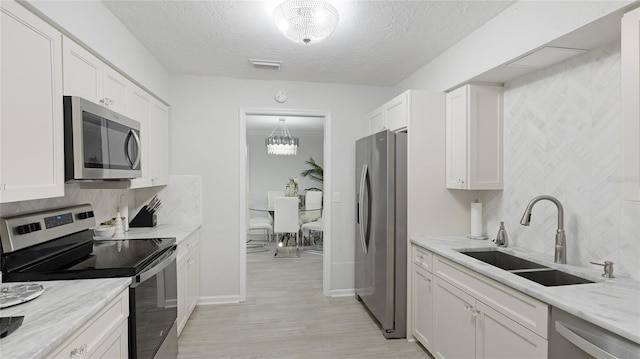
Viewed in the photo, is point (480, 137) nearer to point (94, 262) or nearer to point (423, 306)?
point (423, 306)

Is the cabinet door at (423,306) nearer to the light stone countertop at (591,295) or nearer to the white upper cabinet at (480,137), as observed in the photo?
the light stone countertop at (591,295)

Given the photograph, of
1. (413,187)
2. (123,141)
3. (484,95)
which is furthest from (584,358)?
(123,141)

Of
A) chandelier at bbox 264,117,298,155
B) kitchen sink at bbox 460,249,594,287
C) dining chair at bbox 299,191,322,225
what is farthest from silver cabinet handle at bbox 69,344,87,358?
dining chair at bbox 299,191,322,225

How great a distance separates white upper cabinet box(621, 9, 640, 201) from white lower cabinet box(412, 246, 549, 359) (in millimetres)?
634

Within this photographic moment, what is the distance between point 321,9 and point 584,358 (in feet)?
6.83

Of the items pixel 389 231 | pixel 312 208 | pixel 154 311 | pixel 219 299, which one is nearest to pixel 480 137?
pixel 389 231

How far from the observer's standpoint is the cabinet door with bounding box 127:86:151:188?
2.43 m

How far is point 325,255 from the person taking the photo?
3.67 meters

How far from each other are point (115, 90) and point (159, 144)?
0.92 metres

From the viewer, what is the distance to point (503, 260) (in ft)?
7.24

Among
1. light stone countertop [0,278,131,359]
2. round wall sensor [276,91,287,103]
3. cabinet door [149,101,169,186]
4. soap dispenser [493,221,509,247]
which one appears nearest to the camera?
light stone countertop [0,278,131,359]

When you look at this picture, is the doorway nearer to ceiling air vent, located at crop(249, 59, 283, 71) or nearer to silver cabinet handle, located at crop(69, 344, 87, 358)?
ceiling air vent, located at crop(249, 59, 283, 71)

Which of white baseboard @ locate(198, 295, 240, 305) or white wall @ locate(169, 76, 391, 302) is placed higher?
white wall @ locate(169, 76, 391, 302)

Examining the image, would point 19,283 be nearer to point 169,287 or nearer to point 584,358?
point 169,287
